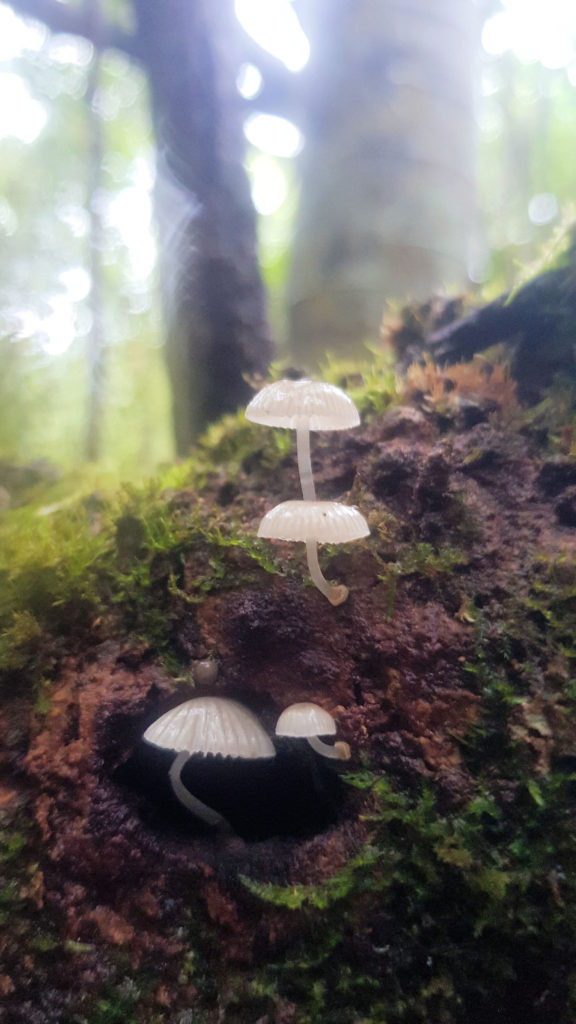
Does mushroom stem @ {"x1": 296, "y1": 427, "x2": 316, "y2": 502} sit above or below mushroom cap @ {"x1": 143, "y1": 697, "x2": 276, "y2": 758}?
Result: above

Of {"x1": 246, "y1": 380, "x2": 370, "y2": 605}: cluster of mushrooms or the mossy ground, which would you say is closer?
the mossy ground

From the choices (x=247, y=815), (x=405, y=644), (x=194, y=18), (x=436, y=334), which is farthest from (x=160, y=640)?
(x=194, y=18)

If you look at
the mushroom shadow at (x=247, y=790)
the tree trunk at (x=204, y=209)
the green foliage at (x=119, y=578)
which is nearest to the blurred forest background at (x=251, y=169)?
the tree trunk at (x=204, y=209)

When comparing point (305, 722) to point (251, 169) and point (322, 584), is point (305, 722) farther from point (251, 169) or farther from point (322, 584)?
point (251, 169)

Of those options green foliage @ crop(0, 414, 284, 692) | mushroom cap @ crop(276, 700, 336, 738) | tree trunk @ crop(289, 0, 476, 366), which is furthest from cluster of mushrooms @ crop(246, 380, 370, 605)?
tree trunk @ crop(289, 0, 476, 366)

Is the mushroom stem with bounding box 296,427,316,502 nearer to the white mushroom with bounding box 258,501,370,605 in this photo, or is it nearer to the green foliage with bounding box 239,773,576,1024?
the white mushroom with bounding box 258,501,370,605

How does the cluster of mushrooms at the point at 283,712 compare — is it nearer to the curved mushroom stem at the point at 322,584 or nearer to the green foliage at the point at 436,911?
the curved mushroom stem at the point at 322,584
